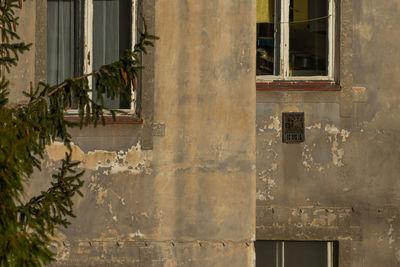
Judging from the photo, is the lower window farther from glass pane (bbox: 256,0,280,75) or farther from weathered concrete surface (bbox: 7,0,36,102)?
weathered concrete surface (bbox: 7,0,36,102)

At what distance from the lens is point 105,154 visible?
10938mm

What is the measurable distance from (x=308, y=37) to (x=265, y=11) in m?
0.70

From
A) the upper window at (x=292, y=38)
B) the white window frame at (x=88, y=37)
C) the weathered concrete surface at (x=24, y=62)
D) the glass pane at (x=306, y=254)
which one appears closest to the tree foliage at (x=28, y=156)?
the weathered concrete surface at (x=24, y=62)

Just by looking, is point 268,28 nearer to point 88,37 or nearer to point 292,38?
point 292,38

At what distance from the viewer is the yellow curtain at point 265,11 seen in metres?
13.3

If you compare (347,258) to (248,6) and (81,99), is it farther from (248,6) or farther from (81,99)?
(81,99)

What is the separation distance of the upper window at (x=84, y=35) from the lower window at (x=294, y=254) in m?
3.49

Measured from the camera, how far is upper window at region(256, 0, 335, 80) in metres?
13.2

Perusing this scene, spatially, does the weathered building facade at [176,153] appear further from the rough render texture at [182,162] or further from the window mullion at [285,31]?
the window mullion at [285,31]

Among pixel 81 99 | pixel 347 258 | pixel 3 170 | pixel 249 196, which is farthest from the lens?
pixel 347 258

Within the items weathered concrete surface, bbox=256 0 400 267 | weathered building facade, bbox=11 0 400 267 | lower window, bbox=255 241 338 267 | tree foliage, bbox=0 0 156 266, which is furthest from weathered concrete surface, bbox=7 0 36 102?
lower window, bbox=255 241 338 267

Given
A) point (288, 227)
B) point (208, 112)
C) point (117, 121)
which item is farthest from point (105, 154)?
point (288, 227)

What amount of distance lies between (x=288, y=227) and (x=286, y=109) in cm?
157

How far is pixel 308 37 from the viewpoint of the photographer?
43.5 feet
